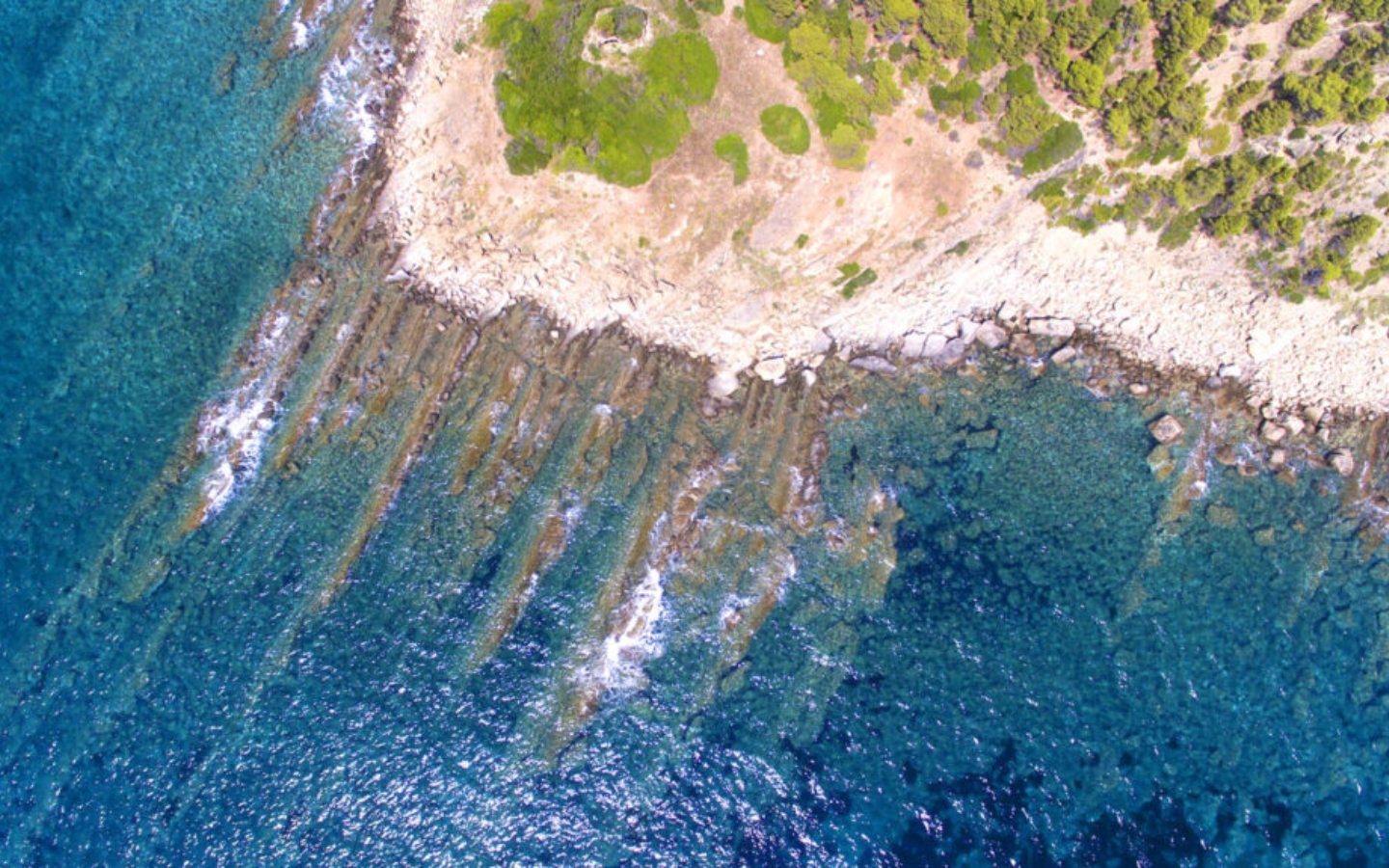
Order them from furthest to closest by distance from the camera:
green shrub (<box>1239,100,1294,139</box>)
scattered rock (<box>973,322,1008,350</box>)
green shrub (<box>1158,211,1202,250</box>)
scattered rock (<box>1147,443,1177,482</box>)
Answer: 1. scattered rock (<box>973,322,1008,350</box>)
2. green shrub (<box>1158,211,1202,250</box>)
3. scattered rock (<box>1147,443,1177,482</box>)
4. green shrub (<box>1239,100,1294,139</box>)

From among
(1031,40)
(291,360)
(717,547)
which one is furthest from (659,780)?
(1031,40)

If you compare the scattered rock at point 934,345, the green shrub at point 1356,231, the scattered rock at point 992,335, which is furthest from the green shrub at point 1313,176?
the scattered rock at point 934,345

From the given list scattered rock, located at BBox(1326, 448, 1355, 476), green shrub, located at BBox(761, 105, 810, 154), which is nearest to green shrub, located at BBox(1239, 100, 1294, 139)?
scattered rock, located at BBox(1326, 448, 1355, 476)

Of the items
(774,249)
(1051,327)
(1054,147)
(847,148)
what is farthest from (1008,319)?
(774,249)

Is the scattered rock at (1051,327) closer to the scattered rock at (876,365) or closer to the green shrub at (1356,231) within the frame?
the scattered rock at (876,365)

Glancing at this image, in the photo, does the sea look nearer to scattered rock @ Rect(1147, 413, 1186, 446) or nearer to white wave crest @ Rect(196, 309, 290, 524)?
white wave crest @ Rect(196, 309, 290, 524)
